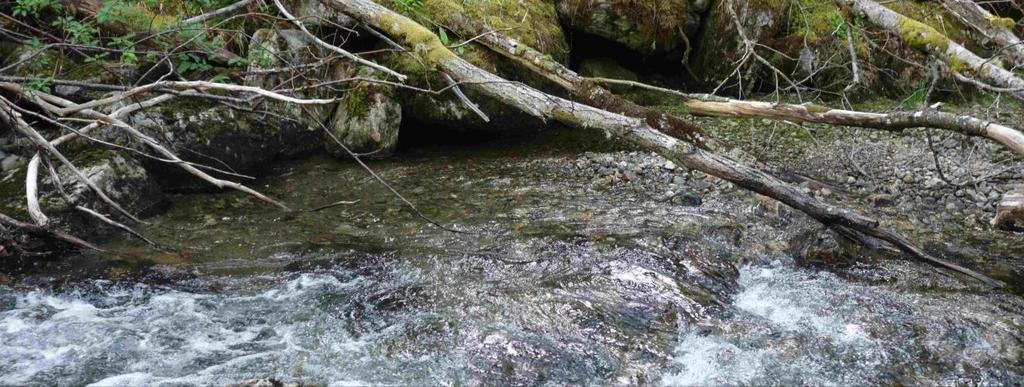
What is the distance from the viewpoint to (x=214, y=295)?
4.82 metres

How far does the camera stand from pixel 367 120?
7.33m

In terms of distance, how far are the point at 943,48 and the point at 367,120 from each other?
5318 mm

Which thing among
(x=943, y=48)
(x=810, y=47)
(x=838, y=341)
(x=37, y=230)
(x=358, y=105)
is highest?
(x=943, y=48)

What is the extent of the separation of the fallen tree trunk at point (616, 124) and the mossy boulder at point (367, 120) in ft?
2.21

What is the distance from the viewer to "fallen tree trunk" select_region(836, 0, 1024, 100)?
5.46 meters

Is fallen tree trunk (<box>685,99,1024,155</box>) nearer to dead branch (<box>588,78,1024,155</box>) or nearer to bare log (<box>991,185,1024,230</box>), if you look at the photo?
dead branch (<box>588,78,1024,155</box>)

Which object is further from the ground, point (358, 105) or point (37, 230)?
point (358, 105)

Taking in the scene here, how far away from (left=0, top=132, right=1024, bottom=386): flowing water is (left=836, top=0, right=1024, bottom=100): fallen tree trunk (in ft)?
5.62

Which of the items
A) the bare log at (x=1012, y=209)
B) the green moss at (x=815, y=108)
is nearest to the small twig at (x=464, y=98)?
the green moss at (x=815, y=108)

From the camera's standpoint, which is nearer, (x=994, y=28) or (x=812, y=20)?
(x=994, y=28)

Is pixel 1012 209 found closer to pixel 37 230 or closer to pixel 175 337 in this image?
pixel 175 337

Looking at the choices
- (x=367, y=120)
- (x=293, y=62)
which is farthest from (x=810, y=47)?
(x=293, y=62)

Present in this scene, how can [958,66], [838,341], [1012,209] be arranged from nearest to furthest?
[838,341] < [1012,209] < [958,66]

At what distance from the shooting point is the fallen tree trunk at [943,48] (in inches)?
215
